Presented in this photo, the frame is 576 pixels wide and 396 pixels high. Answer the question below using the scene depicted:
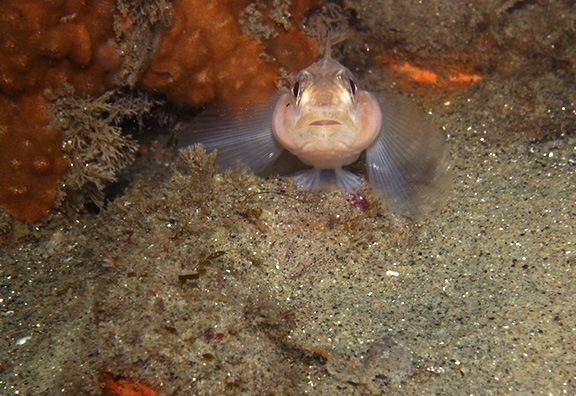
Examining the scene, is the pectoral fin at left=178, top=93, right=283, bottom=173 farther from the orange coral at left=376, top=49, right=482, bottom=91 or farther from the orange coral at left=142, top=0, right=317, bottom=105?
the orange coral at left=376, top=49, right=482, bottom=91

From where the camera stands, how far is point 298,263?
3.06m

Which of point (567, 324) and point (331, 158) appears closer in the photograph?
point (567, 324)

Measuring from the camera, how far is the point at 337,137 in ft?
10.7

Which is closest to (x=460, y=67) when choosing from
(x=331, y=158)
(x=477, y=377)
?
(x=331, y=158)

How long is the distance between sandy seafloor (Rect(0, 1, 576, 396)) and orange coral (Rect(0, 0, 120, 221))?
0.38 meters

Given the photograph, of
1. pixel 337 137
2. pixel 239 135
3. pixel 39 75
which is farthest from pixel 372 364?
pixel 39 75

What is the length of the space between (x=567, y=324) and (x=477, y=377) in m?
0.75

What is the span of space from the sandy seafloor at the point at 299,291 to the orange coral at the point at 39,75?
1.25 feet

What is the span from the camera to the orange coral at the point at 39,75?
318 centimetres

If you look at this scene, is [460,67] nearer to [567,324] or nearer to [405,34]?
[405,34]

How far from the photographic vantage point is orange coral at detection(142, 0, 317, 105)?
3.78m

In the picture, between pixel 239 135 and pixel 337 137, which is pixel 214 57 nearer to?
pixel 239 135

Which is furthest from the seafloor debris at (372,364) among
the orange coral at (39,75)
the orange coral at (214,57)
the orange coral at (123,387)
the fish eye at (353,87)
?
the orange coral at (39,75)

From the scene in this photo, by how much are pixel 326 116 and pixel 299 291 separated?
1.39 meters
